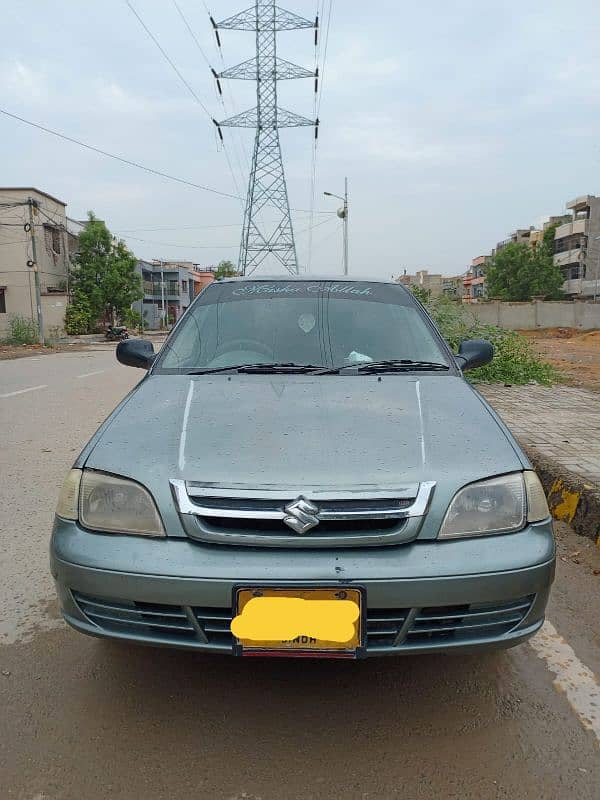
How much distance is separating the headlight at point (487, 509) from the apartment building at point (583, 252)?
187ft

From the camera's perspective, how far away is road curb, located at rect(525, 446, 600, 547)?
12.7 feet

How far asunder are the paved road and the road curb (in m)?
1.16

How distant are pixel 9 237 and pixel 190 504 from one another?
36836 mm

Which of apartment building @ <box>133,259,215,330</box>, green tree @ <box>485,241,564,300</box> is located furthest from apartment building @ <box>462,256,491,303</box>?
apartment building @ <box>133,259,215,330</box>

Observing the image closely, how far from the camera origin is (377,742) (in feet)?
6.46

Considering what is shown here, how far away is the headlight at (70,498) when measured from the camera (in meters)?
2.10

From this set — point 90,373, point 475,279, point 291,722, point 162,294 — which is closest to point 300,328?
point 291,722

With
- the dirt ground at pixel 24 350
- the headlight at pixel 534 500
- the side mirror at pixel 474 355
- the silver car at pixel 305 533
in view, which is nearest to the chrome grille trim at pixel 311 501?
the silver car at pixel 305 533

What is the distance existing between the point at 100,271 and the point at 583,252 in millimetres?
41761

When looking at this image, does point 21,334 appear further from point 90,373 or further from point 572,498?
point 572,498

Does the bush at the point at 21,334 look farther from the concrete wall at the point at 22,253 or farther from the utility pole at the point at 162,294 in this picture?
the utility pole at the point at 162,294

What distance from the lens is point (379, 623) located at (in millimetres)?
1843

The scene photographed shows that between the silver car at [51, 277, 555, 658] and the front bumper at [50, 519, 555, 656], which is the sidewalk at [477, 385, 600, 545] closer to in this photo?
the silver car at [51, 277, 555, 658]

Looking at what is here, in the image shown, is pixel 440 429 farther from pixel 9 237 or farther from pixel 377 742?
pixel 9 237
